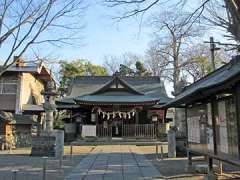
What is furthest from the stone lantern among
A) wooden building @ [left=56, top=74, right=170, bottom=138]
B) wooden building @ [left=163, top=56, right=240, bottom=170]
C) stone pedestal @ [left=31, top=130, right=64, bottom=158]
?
wooden building @ [left=163, top=56, right=240, bottom=170]

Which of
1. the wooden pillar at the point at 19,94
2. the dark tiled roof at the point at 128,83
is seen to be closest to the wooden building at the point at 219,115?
the wooden pillar at the point at 19,94

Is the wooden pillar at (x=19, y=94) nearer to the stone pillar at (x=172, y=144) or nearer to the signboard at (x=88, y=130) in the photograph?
the signboard at (x=88, y=130)

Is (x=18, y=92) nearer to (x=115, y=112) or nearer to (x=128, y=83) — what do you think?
(x=115, y=112)

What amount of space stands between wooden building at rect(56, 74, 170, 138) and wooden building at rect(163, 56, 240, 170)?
63.9ft

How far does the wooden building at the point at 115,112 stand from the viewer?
31.5m

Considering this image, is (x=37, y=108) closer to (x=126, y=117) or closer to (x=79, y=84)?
(x=79, y=84)

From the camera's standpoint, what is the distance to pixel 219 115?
361 inches

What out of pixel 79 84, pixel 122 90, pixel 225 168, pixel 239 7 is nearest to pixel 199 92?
pixel 239 7

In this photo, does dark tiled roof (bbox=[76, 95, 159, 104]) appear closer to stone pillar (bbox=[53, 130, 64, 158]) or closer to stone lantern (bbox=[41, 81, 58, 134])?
stone lantern (bbox=[41, 81, 58, 134])

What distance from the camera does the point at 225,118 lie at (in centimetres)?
865

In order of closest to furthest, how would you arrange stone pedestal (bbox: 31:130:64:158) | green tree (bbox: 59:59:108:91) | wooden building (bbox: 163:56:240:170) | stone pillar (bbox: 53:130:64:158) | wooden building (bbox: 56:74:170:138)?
wooden building (bbox: 163:56:240:170), stone pillar (bbox: 53:130:64:158), stone pedestal (bbox: 31:130:64:158), wooden building (bbox: 56:74:170:138), green tree (bbox: 59:59:108:91)

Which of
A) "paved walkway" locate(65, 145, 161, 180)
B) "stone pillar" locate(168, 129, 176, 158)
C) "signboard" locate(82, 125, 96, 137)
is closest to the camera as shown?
"paved walkway" locate(65, 145, 161, 180)

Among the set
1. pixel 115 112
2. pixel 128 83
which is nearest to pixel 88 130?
pixel 115 112

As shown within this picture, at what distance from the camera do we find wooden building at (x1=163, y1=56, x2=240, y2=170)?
7648mm
